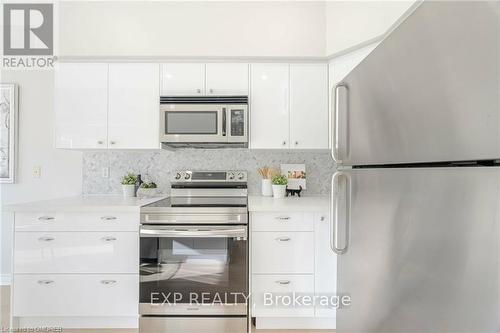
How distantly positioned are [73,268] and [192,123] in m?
1.34

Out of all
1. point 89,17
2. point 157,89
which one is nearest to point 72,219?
point 157,89

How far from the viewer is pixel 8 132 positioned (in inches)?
99.8

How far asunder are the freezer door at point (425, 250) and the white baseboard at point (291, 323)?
115 cm

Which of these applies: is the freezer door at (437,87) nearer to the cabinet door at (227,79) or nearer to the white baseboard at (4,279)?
the cabinet door at (227,79)

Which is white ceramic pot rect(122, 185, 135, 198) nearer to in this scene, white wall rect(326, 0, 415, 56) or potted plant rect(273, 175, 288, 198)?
potted plant rect(273, 175, 288, 198)

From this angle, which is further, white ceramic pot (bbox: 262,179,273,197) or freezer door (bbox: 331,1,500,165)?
white ceramic pot (bbox: 262,179,273,197)

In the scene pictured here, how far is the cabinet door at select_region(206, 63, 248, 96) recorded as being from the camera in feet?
7.30

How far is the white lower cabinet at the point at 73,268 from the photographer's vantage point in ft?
6.14

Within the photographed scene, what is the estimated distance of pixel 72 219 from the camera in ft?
6.20

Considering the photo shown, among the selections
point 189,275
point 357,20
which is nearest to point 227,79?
point 357,20

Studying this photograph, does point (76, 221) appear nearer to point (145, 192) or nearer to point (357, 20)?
point (145, 192)

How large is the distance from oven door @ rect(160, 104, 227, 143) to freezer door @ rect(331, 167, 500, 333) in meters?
1.35

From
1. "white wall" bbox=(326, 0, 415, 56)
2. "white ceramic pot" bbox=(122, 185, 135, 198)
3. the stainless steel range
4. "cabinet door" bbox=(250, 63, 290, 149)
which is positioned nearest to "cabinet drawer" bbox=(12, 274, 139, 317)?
the stainless steel range

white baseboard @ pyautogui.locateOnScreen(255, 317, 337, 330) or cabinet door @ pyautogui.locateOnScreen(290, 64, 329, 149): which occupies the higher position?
cabinet door @ pyautogui.locateOnScreen(290, 64, 329, 149)
